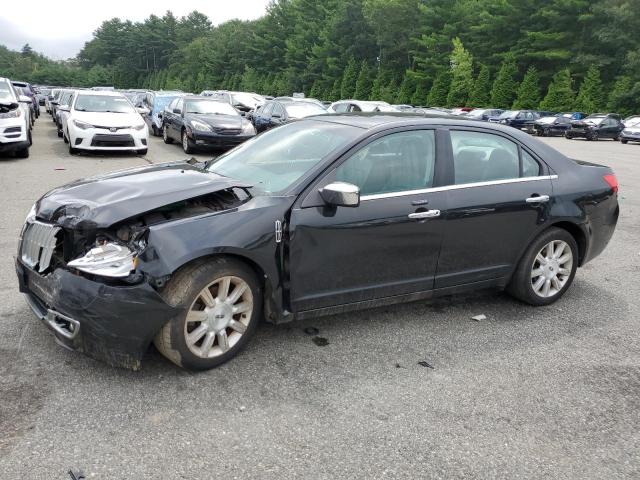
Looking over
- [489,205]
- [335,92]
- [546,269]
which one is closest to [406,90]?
[335,92]

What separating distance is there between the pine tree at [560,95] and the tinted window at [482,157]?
41.9m

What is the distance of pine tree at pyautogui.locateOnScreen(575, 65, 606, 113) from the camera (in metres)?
41.1

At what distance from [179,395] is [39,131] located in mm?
20805

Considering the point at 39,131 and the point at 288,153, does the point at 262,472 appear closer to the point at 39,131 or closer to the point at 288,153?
the point at 288,153

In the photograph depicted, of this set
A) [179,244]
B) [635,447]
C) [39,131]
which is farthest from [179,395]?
[39,131]

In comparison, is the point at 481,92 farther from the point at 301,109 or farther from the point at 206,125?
the point at 206,125

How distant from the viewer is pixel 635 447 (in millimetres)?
2982

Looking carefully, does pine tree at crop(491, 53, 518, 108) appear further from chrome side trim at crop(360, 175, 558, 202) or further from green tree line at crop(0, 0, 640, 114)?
chrome side trim at crop(360, 175, 558, 202)

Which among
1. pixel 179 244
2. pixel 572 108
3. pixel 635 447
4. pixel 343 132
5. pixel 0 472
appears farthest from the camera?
pixel 572 108

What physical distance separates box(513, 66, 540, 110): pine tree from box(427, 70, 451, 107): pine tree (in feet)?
24.5

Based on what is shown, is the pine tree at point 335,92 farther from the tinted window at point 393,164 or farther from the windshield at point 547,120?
the tinted window at point 393,164

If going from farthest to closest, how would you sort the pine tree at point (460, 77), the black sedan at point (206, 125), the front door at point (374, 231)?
1. the pine tree at point (460, 77)
2. the black sedan at point (206, 125)
3. the front door at point (374, 231)

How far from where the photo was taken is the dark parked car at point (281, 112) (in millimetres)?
16250

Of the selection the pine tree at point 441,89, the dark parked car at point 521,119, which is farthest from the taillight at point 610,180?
the pine tree at point 441,89
